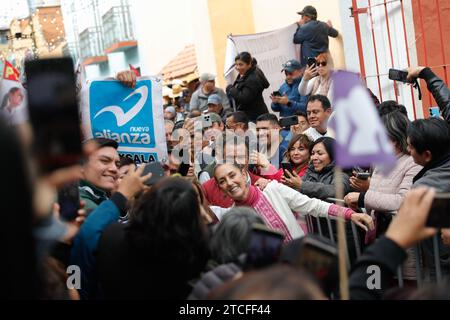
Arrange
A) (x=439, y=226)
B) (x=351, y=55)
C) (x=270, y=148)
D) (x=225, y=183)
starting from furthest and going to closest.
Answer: (x=351, y=55) < (x=270, y=148) < (x=225, y=183) < (x=439, y=226)

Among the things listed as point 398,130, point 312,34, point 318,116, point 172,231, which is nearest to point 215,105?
point 312,34

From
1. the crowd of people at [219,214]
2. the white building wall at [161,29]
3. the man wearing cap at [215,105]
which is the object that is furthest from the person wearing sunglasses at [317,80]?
the white building wall at [161,29]

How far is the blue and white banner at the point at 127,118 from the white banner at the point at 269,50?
235 inches

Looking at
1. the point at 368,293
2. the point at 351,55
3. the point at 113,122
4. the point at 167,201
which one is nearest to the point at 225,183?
the point at 113,122

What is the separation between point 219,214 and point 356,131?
327cm

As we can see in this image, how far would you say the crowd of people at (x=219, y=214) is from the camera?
215 cm

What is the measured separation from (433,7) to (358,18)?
1.17 m

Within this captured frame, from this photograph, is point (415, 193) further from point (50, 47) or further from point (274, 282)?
point (50, 47)

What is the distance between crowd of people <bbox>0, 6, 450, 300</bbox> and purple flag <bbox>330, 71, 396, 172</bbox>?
32 centimetres

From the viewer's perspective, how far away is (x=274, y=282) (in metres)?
2.67

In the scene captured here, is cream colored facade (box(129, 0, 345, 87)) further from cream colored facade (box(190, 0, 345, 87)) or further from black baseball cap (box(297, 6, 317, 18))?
black baseball cap (box(297, 6, 317, 18))

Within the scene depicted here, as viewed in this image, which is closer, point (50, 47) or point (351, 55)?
point (351, 55)

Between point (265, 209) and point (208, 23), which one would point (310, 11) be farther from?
point (265, 209)

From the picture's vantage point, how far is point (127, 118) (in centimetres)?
725
